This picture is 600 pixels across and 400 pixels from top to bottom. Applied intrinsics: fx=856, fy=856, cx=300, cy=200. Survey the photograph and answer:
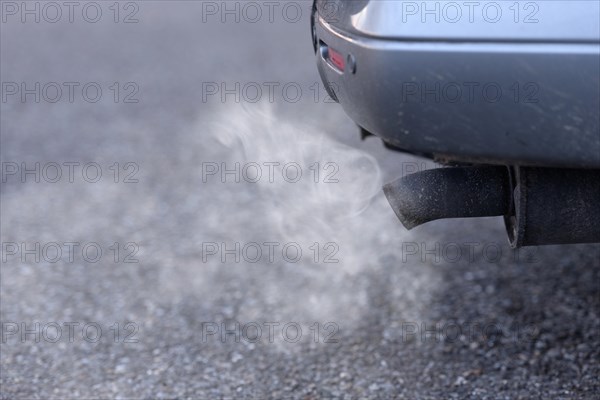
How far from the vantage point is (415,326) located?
315 cm

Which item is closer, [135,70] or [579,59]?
[579,59]

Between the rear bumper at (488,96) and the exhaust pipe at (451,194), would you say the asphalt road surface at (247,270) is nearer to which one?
the exhaust pipe at (451,194)

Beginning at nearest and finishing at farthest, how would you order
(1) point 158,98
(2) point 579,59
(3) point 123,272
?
1. (2) point 579,59
2. (3) point 123,272
3. (1) point 158,98

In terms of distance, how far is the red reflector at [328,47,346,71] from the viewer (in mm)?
2146

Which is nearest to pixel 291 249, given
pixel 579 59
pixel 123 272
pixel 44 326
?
pixel 123 272

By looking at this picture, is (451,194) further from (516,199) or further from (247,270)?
(247,270)

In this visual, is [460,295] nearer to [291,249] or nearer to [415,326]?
[415,326]

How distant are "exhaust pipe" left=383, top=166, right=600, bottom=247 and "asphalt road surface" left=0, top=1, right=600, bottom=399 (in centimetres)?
69

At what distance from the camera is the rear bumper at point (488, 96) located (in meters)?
1.86

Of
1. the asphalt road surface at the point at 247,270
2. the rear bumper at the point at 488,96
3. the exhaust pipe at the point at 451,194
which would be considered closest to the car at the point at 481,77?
the rear bumper at the point at 488,96

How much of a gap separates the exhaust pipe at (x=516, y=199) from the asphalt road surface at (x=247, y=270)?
27.3 inches

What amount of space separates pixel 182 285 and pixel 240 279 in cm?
24

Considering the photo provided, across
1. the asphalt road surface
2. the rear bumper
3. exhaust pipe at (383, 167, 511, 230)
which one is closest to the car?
the rear bumper

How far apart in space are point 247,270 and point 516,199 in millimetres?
1678
